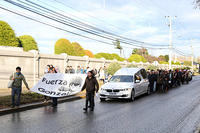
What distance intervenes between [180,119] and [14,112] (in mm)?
6676

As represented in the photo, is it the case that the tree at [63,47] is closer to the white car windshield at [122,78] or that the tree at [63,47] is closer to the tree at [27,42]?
the tree at [27,42]

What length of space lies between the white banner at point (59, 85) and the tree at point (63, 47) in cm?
2941

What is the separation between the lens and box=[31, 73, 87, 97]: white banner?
11477 millimetres

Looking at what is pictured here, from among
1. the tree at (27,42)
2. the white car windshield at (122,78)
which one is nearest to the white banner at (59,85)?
the white car windshield at (122,78)

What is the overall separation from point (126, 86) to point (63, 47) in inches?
1162

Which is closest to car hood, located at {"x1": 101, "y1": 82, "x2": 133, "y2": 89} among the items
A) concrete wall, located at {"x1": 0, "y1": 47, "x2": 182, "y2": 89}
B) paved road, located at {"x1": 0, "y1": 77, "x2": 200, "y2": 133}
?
paved road, located at {"x1": 0, "y1": 77, "x2": 200, "y2": 133}

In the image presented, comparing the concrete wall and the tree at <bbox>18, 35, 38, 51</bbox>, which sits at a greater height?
the tree at <bbox>18, 35, 38, 51</bbox>

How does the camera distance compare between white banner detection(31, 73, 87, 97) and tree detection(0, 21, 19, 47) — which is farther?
tree detection(0, 21, 19, 47)

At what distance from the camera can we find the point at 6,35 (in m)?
28.3

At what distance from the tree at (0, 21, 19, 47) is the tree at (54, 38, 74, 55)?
13.1 meters

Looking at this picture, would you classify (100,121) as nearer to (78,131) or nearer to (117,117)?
(117,117)

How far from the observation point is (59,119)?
8562mm

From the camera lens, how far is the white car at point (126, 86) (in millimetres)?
13242

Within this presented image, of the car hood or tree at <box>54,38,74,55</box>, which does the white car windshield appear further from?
tree at <box>54,38,74,55</box>
